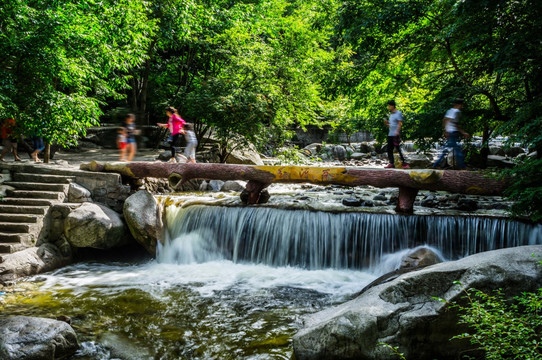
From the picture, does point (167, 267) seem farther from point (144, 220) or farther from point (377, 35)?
point (377, 35)

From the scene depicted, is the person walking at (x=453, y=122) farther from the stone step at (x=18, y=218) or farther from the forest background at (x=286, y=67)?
the stone step at (x=18, y=218)

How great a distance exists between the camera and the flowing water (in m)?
4.83

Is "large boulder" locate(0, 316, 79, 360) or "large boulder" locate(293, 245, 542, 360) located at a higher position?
"large boulder" locate(293, 245, 542, 360)

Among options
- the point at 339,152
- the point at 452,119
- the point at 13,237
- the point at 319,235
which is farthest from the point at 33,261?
the point at 339,152

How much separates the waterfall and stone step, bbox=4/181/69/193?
250cm

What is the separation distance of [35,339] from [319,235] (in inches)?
222

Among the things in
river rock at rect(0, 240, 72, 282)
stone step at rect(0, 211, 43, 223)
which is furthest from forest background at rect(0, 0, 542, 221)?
river rock at rect(0, 240, 72, 282)

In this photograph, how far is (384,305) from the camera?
4.05 metres

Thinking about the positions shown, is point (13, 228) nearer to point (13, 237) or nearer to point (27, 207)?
point (13, 237)

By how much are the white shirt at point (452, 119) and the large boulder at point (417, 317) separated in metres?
4.93

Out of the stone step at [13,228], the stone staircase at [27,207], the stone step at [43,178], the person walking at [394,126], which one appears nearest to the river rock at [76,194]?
the stone staircase at [27,207]

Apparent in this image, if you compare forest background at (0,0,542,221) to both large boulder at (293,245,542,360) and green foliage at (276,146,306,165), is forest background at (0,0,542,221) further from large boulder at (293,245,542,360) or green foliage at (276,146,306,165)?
large boulder at (293,245,542,360)

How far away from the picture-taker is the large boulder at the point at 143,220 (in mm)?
8547

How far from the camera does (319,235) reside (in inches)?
327
